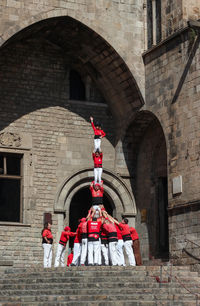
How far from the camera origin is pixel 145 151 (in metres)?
25.6

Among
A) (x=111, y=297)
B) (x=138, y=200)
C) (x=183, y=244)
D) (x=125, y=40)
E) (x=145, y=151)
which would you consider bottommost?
(x=111, y=297)

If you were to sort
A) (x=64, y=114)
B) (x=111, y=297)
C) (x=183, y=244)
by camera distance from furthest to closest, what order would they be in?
1. (x=64, y=114)
2. (x=183, y=244)
3. (x=111, y=297)

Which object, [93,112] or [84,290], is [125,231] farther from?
[93,112]

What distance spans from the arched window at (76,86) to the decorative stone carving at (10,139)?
2.74m

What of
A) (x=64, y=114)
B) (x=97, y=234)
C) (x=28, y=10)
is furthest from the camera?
(x=64, y=114)

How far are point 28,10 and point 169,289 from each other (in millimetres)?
10609

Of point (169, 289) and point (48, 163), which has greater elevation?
point (48, 163)

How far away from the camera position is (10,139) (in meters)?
24.2

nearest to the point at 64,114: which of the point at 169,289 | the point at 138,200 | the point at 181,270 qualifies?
the point at 138,200

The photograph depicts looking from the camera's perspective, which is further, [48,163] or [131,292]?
[48,163]

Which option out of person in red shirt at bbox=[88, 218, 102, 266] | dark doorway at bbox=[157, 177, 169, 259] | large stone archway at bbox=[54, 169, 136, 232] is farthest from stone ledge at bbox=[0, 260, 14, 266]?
dark doorway at bbox=[157, 177, 169, 259]

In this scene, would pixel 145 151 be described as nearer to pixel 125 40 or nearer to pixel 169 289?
pixel 125 40

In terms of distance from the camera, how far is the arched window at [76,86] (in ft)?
85.5

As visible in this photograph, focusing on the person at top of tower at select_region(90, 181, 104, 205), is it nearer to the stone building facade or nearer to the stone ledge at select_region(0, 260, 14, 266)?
the stone building facade
